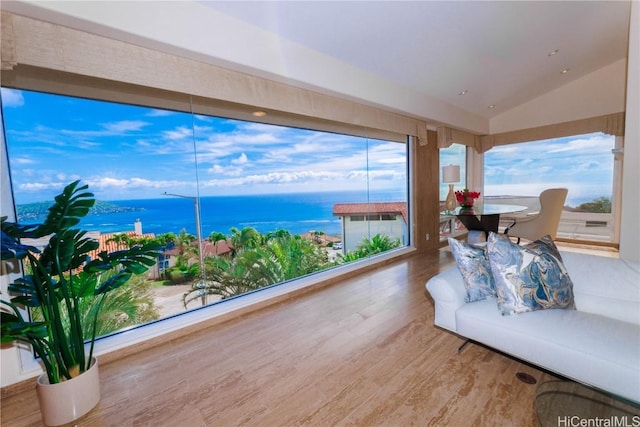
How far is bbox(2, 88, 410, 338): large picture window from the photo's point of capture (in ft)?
6.43

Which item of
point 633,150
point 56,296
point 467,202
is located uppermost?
point 633,150

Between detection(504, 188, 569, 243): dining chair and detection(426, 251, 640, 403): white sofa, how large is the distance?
8.85ft

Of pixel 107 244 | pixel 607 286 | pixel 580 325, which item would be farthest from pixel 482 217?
pixel 107 244

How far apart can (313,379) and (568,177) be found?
6319 mm

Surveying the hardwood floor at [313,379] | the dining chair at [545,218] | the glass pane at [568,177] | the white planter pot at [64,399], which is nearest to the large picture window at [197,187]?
the hardwood floor at [313,379]

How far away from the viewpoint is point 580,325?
1586 millimetres

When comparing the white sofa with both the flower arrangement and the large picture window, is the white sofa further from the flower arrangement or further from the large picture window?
the flower arrangement

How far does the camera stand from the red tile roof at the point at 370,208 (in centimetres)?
416

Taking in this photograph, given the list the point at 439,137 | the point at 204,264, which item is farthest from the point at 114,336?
the point at 439,137

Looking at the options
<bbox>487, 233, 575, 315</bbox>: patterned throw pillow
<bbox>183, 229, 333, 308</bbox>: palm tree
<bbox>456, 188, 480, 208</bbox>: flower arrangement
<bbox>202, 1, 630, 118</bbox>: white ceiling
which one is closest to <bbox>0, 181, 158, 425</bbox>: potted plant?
<bbox>183, 229, 333, 308</bbox>: palm tree

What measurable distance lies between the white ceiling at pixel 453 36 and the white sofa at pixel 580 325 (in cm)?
231

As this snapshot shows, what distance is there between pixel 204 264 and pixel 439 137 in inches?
181

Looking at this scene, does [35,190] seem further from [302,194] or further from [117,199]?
[302,194]

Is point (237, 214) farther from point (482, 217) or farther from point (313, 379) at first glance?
point (482, 217)
